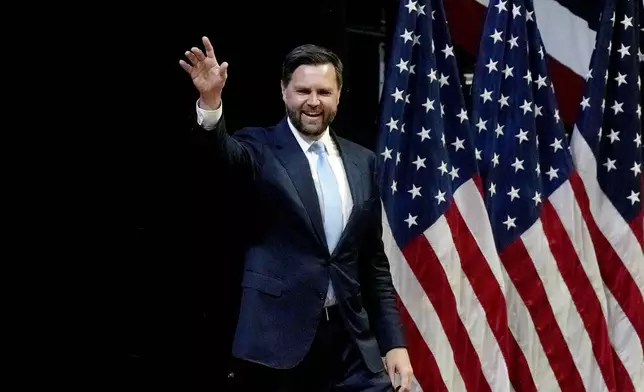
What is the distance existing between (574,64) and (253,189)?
203 centimetres

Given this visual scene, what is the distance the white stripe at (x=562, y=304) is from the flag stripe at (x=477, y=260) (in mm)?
223

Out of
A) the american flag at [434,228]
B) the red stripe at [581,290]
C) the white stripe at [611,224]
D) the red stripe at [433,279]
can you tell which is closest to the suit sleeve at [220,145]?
the american flag at [434,228]

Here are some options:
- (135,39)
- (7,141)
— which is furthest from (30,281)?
(135,39)

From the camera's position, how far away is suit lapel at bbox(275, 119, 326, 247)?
274cm

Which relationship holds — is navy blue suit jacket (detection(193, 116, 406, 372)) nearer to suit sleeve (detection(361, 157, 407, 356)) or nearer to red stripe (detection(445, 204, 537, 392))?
suit sleeve (detection(361, 157, 407, 356))

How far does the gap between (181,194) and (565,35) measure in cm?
197

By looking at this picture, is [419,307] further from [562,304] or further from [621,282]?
[621,282]

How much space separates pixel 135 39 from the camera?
3.18 metres

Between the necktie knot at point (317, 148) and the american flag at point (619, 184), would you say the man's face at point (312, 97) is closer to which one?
the necktie knot at point (317, 148)

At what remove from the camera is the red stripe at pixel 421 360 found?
3.71 meters

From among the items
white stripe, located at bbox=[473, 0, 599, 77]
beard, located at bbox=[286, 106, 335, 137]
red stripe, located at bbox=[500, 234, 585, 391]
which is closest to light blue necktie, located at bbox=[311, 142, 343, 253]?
beard, located at bbox=[286, 106, 335, 137]

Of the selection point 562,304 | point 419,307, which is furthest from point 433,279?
point 562,304

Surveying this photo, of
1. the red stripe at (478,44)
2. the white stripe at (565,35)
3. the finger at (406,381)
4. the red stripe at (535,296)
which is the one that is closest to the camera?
the finger at (406,381)

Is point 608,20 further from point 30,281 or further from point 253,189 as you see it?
point 30,281
